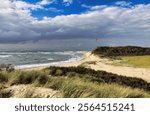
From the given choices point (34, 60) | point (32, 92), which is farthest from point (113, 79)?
point (34, 60)

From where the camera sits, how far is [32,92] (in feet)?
25.6

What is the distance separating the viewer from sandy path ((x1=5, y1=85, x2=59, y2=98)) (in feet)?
25.5

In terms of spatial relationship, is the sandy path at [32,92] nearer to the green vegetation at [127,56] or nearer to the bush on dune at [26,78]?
the bush on dune at [26,78]

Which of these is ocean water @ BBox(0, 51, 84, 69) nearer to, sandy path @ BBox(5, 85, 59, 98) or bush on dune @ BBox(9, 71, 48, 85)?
bush on dune @ BBox(9, 71, 48, 85)

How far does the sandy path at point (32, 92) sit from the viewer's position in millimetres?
7766

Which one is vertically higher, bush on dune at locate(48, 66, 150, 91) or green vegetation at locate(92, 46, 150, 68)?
bush on dune at locate(48, 66, 150, 91)

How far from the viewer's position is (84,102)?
257 inches

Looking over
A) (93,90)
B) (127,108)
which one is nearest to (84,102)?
(127,108)

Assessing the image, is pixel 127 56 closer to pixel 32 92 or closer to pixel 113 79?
pixel 113 79

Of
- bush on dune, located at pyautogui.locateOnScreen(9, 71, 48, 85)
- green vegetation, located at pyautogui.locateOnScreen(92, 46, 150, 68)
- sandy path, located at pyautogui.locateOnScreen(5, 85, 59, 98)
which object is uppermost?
bush on dune, located at pyautogui.locateOnScreen(9, 71, 48, 85)

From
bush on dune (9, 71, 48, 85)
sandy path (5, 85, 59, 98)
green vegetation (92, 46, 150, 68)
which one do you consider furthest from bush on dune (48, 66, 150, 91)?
green vegetation (92, 46, 150, 68)

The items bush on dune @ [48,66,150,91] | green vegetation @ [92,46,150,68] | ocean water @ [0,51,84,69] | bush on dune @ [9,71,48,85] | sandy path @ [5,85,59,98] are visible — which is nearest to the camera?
sandy path @ [5,85,59,98]

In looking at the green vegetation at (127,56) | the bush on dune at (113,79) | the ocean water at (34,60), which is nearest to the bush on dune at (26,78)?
the bush on dune at (113,79)

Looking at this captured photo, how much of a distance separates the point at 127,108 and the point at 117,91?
6.06 ft
